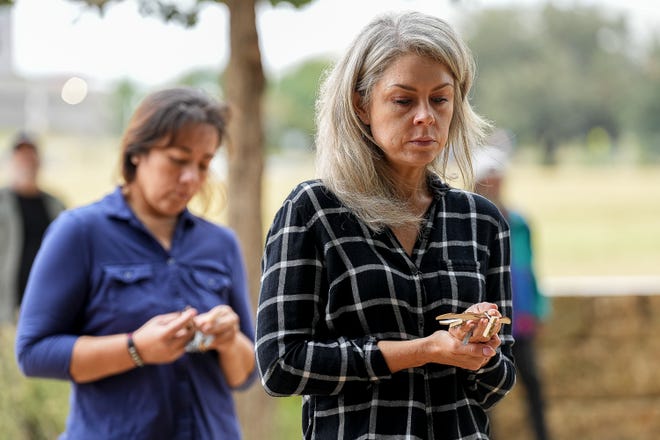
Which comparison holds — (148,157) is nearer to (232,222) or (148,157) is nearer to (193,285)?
(193,285)

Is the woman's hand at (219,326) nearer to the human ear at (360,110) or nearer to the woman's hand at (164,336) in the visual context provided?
the woman's hand at (164,336)

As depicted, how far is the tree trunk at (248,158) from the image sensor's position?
4.78m

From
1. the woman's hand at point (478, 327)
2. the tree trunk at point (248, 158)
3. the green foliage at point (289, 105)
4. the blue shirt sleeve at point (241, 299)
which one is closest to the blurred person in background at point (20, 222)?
the tree trunk at point (248, 158)

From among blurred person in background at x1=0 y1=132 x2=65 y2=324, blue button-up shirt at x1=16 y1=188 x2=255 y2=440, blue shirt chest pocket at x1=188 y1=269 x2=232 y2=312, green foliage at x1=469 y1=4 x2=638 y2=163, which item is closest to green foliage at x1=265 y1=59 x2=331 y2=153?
green foliage at x1=469 y1=4 x2=638 y2=163

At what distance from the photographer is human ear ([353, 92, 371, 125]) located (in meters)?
1.95

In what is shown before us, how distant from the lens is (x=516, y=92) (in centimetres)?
3494

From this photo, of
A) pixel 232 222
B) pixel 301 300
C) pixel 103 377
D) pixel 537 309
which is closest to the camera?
pixel 301 300

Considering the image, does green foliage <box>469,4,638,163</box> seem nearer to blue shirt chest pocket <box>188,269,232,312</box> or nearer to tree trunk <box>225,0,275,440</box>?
tree trunk <box>225,0,275,440</box>

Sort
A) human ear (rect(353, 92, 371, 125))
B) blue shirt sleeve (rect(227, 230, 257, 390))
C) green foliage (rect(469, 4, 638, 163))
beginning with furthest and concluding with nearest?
1. green foliage (rect(469, 4, 638, 163))
2. blue shirt sleeve (rect(227, 230, 257, 390))
3. human ear (rect(353, 92, 371, 125))

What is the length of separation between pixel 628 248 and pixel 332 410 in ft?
62.8

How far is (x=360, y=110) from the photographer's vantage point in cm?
195

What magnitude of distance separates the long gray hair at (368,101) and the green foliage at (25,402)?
4056 mm

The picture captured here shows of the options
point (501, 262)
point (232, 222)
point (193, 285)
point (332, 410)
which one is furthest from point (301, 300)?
point (232, 222)

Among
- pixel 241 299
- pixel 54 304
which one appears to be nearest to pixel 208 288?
pixel 241 299
